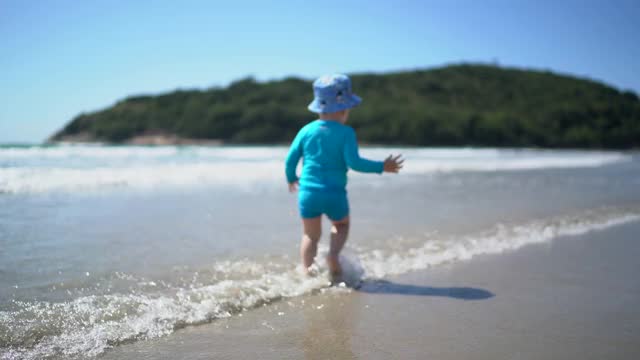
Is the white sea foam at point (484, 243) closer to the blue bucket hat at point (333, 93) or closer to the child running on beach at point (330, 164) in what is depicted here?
the child running on beach at point (330, 164)

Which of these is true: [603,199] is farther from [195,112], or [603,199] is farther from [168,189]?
[195,112]

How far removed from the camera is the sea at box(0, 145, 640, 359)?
8.29ft

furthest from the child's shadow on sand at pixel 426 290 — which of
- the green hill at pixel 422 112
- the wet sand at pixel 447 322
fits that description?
the green hill at pixel 422 112

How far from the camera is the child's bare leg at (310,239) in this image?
3.44 m

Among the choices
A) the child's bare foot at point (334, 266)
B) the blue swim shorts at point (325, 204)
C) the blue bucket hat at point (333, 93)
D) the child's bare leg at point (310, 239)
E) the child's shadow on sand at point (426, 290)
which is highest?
the blue bucket hat at point (333, 93)

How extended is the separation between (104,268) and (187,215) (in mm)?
2248

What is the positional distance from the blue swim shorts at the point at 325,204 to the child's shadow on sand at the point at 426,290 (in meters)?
0.53

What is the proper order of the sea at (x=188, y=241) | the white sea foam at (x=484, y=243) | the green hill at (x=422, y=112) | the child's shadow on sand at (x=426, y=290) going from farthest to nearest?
1. the green hill at (x=422, y=112)
2. the white sea foam at (x=484, y=243)
3. the child's shadow on sand at (x=426, y=290)
4. the sea at (x=188, y=241)

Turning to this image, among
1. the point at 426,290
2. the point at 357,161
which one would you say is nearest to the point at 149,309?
the point at 357,161

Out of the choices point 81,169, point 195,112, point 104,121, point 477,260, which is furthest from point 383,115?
point 477,260

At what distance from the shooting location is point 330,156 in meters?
3.39

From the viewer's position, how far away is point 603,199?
7.82 m

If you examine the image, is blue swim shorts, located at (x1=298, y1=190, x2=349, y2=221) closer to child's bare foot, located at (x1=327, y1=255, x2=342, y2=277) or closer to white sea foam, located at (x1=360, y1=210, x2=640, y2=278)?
child's bare foot, located at (x1=327, y1=255, x2=342, y2=277)

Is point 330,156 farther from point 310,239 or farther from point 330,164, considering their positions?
point 310,239
